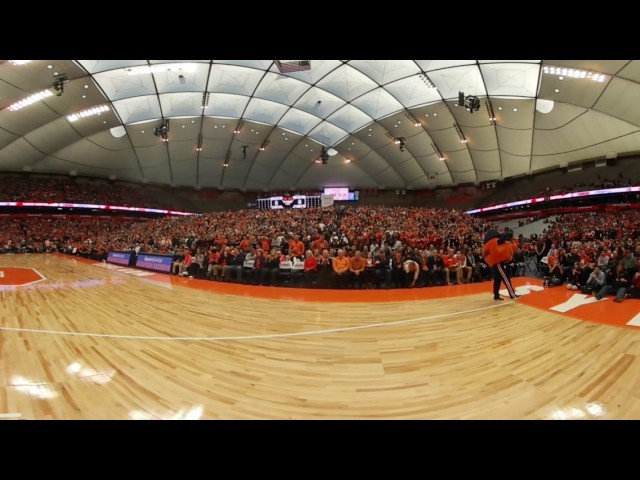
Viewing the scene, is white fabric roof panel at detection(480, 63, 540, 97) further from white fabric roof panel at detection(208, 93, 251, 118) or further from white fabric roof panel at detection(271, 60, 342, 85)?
white fabric roof panel at detection(208, 93, 251, 118)

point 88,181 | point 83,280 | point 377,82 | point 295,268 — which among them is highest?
point 377,82

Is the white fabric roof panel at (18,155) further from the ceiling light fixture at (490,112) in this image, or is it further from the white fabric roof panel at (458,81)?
the ceiling light fixture at (490,112)

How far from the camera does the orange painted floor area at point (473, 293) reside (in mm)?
4961

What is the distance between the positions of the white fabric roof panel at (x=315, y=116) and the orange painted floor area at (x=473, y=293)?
47.6 feet

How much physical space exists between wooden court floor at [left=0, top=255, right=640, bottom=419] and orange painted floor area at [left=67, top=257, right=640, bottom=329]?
0.09 meters

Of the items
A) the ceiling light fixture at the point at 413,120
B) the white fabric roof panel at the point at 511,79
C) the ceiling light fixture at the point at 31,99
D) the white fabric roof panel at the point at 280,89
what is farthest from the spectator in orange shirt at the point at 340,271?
the ceiling light fixture at the point at 31,99

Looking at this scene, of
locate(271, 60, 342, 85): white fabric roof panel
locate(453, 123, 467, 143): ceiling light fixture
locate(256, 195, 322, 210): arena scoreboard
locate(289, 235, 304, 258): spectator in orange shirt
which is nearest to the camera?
locate(289, 235, 304, 258): spectator in orange shirt

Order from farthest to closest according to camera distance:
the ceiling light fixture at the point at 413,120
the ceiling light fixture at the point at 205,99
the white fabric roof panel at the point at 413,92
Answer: the ceiling light fixture at the point at 413,120 → the ceiling light fixture at the point at 205,99 → the white fabric roof panel at the point at 413,92

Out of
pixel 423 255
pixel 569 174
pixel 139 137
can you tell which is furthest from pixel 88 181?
pixel 569 174

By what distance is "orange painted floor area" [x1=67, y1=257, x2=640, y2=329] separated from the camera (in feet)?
16.3

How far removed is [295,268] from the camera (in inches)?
334

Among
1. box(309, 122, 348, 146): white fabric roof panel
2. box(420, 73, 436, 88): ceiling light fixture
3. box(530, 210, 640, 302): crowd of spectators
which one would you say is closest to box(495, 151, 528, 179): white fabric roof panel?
box(420, 73, 436, 88): ceiling light fixture
